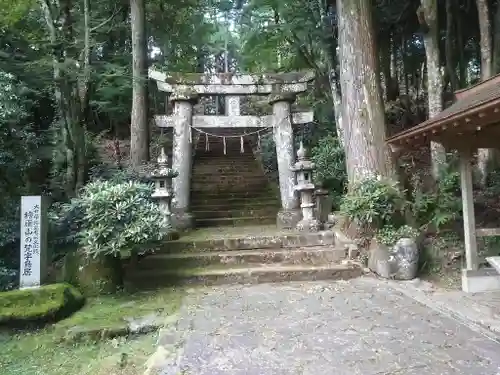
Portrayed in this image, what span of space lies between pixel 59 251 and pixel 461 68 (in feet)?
39.6

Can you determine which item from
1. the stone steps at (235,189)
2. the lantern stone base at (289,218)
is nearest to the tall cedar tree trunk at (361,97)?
the lantern stone base at (289,218)

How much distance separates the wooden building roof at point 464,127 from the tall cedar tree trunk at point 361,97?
27.8 inches

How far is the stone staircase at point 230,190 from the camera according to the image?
9.64 metres

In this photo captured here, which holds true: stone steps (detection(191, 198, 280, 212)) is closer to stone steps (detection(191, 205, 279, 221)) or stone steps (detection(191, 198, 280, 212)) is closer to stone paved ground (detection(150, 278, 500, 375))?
stone steps (detection(191, 205, 279, 221))

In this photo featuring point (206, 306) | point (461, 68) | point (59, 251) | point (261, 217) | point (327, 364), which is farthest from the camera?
point (461, 68)

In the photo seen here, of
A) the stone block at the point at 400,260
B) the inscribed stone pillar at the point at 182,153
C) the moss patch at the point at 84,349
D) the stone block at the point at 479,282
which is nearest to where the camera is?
the moss patch at the point at 84,349

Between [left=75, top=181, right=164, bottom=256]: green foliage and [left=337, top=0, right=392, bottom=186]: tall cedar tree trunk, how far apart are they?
369cm

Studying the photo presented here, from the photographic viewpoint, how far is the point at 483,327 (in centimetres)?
409

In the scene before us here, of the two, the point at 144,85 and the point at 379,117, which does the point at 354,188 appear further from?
the point at 144,85

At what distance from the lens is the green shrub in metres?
4.66

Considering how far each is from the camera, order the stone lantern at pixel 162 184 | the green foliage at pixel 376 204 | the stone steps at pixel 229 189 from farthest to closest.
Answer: the stone steps at pixel 229 189
the stone lantern at pixel 162 184
the green foliage at pixel 376 204

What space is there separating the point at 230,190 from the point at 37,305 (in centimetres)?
688

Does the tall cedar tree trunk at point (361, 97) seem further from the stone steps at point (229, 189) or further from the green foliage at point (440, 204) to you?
the stone steps at point (229, 189)

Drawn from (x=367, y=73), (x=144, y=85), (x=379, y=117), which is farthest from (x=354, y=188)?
(x=144, y=85)
